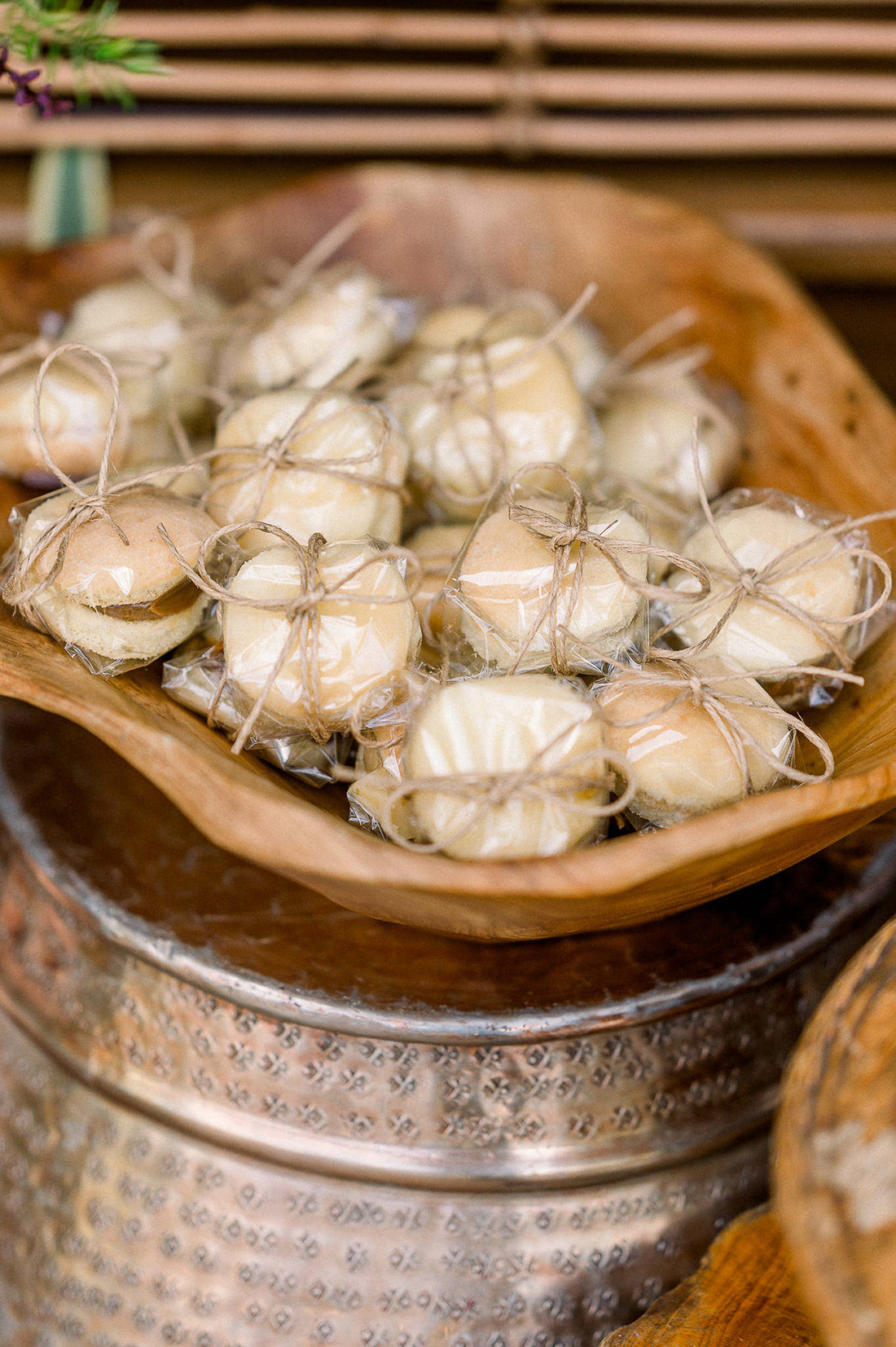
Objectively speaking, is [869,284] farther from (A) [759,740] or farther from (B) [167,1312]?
(B) [167,1312]

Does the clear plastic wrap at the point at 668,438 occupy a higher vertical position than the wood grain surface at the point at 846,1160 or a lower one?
higher

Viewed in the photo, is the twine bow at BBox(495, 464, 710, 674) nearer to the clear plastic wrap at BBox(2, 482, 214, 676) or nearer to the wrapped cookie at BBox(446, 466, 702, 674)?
the wrapped cookie at BBox(446, 466, 702, 674)

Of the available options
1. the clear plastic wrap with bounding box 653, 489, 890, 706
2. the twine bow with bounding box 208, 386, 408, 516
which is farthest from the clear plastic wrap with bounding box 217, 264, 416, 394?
the clear plastic wrap with bounding box 653, 489, 890, 706

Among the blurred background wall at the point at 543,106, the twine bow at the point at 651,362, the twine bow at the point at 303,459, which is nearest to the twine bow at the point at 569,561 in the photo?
the twine bow at the point at 303,459

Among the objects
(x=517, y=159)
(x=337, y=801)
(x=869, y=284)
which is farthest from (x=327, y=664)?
(x=869, y=284)

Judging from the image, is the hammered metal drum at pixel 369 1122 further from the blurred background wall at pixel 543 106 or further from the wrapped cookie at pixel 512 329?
the blurred background wall at pixel 543 106

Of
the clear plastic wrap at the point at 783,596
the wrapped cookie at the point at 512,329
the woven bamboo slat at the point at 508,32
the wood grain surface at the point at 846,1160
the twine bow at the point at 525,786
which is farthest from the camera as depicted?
the woven bamboo slat at the point at 508,32

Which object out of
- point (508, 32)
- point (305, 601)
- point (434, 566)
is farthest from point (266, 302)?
point (508, 32)
